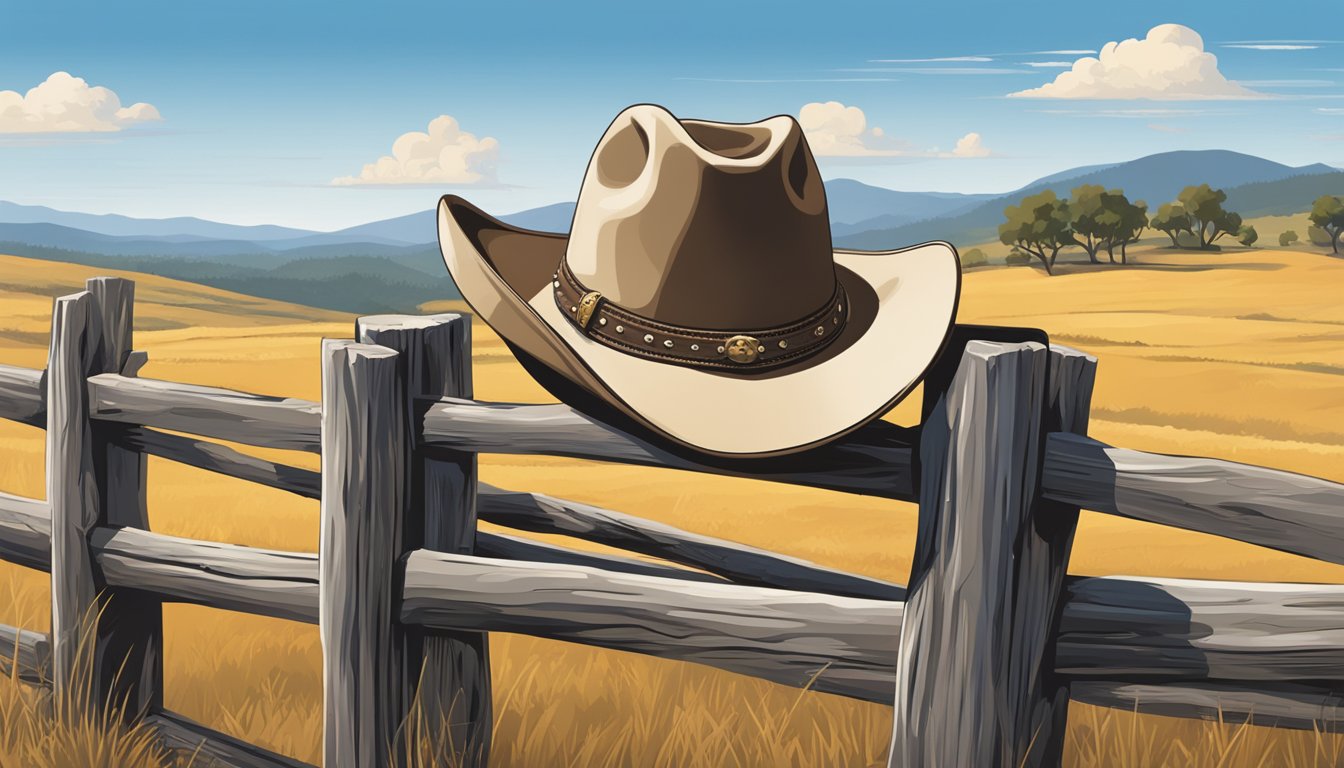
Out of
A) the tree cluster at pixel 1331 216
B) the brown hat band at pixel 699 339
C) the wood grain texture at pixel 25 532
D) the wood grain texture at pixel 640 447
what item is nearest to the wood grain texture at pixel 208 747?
the wood grain texture at pixel 25 532

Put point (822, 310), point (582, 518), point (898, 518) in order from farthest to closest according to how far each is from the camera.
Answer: point (898, 518), point (582, 518), point (822, 310)

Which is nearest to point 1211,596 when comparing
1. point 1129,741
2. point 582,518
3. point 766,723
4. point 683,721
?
point 1129,741

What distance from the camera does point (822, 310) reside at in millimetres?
2857

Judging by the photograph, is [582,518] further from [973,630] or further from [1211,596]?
[1211,596]

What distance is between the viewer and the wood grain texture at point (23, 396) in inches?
166

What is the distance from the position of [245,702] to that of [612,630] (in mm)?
1779

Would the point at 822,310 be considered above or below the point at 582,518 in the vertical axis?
above

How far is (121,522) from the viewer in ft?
13.4

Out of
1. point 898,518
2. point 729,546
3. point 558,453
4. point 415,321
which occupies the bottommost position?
point 898,518

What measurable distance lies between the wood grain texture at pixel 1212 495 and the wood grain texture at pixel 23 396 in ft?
11.1

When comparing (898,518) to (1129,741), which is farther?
(898,518)

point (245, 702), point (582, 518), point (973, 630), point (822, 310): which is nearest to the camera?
point (973, 630)

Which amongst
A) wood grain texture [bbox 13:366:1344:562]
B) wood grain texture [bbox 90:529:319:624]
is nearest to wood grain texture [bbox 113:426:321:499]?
wood grain texture [bbox 90:529:319:624]

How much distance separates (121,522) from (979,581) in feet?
9.47
